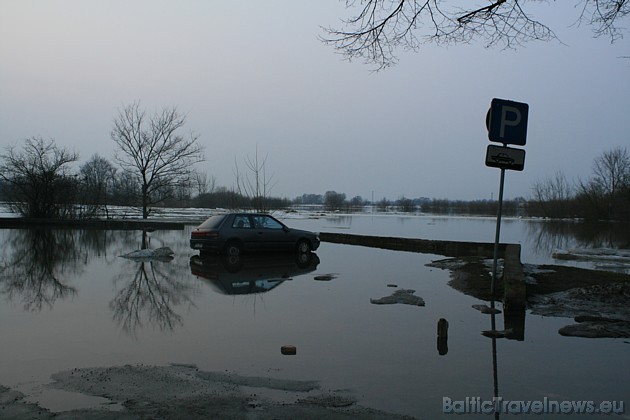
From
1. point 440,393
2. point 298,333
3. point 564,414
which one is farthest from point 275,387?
point 564,414

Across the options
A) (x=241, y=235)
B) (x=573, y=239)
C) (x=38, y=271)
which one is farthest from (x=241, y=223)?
(x=573, y=239)

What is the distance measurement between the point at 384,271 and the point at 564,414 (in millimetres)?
9004

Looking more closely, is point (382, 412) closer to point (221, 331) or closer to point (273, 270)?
point (221, 331)

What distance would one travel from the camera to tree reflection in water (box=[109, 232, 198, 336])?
723 centimetres

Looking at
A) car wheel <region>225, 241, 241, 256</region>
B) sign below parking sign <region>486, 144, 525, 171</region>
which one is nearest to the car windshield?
car wheel <region>225, 241, 241, 256</region>

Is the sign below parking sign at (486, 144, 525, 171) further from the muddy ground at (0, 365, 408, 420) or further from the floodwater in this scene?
the muddy ground at (0, 365, 408, 420)

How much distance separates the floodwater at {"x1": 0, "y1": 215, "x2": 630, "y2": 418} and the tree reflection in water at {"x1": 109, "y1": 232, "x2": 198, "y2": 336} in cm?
3

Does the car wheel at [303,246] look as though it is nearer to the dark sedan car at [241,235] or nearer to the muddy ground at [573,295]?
the dark sedan car at [241,235]

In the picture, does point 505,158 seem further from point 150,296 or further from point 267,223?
point 267,223

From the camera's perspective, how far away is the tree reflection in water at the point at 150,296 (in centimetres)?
723

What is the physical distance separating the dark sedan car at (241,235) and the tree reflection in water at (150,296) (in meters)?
1.89

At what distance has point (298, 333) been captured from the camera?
21.9ft

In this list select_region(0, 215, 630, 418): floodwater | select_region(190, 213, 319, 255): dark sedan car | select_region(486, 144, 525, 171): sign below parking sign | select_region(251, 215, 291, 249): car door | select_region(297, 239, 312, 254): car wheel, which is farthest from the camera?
select_region(297, 239, 312, 254): car wheel
